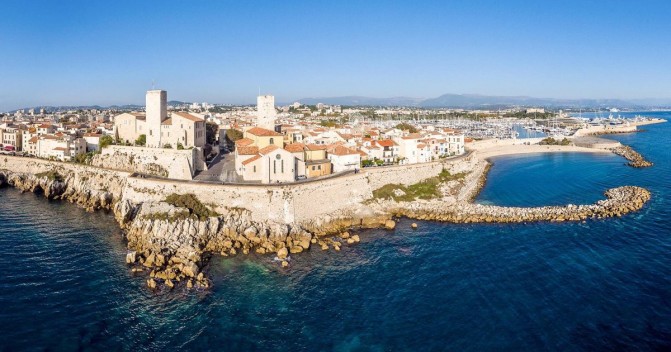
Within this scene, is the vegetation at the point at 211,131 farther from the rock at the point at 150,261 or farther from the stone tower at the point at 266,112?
the rock at the point at 150,261

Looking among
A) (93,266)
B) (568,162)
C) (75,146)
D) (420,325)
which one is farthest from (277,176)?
(568,162)

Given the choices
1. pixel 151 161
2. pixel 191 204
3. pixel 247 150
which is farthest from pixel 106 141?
pixel 191 204

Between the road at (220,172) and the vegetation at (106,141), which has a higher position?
the vegetation at (106,141)

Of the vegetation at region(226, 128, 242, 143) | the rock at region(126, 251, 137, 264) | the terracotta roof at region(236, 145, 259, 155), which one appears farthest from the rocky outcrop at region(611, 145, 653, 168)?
the rock at region(126, 251, 137, 264)

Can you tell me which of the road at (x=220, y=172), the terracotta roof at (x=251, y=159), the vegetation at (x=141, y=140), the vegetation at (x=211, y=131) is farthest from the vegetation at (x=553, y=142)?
the vegetation at (x=141, y=140)

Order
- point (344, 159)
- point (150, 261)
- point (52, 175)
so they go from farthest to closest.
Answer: point (52, 175)
point (344, 159)
point (150, 261)

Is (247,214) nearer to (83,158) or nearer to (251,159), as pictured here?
(251,159)

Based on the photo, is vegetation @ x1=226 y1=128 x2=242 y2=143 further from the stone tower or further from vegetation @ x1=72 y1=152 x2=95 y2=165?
vegetation @ x1=72 y1=152 x2=95 y2=165

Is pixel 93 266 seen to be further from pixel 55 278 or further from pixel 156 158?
pixel 156 158
